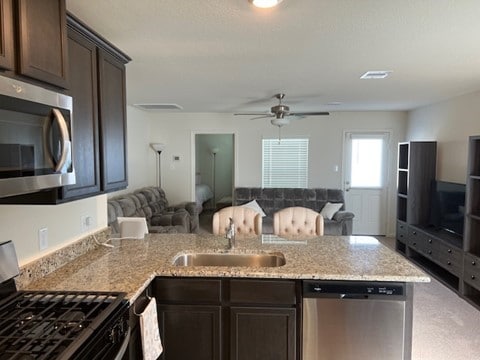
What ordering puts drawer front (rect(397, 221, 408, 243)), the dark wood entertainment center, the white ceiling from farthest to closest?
drawer front (rect(397, 221, 408, 243))
the dark wood entertainment center
the white ceiling

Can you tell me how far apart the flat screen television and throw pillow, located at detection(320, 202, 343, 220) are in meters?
1.48

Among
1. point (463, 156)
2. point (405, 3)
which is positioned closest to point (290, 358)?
point (405, 3)

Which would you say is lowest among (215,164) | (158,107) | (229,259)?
(229,259)

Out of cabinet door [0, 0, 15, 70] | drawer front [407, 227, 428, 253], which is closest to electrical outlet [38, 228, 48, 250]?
cabinet door [0, 0, 15, 70]

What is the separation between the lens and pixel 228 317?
210 centimetres

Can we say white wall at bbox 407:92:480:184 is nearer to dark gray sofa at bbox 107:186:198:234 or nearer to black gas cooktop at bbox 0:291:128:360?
dark gray sofa at bbox 107:186:198:234

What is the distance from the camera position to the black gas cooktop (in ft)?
4.00

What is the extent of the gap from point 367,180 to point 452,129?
2.08 m

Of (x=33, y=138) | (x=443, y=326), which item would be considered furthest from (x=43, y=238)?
(x=443, y=326)

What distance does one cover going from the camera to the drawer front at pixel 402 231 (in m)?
5.50

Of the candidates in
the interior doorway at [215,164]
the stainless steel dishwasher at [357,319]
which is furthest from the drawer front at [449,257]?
the interior doorway at [215,164]

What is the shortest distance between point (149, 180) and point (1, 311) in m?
5.73

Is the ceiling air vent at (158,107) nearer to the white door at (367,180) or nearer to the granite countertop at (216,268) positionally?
the white door at (367,180)

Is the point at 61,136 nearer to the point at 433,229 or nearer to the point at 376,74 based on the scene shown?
the point at 376,74
